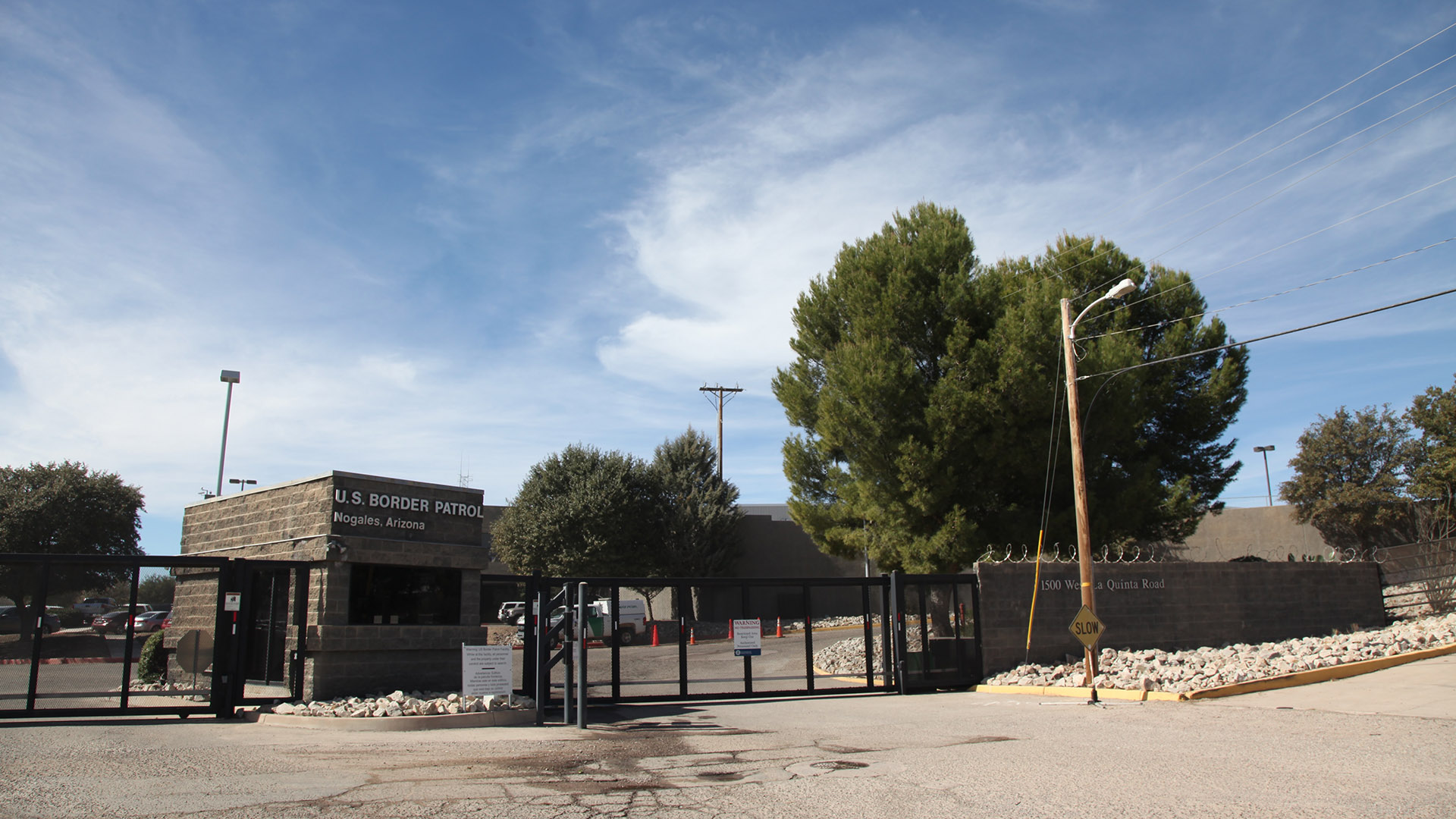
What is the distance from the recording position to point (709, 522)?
40.2m

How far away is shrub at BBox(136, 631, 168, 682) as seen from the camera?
1642 centimetres

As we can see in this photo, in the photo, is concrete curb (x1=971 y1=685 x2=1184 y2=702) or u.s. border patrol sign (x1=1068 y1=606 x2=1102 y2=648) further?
u.s. border patrol sign (x1=1068 y1=606 x2=1102 y2=648)

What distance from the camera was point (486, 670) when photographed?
516 inches

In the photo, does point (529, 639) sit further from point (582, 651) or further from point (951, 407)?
point (951, 407)

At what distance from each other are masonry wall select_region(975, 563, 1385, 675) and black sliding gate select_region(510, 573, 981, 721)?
2.60ft

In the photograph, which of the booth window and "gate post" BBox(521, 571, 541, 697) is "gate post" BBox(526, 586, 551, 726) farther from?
the booth window

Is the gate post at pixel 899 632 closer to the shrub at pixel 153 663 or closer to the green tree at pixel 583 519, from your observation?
the shrub at pixel 153 663

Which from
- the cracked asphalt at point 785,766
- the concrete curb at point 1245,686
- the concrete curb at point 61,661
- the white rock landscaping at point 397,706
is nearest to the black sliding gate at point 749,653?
the white rock landscaping at point 397,706

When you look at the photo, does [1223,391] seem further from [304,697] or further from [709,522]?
[304,697]

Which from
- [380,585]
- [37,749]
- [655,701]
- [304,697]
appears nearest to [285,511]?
[380,585]

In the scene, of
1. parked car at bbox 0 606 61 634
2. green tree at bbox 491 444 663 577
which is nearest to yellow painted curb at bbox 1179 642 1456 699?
parked car at bbox 0 606 61 634

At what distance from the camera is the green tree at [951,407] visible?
76.8 feet

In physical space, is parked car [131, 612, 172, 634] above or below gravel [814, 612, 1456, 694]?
above

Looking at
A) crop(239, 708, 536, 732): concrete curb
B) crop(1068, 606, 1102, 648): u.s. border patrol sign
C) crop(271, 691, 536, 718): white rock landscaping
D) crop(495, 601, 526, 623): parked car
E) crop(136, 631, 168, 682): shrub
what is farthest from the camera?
crop(495, 601, 526, 623): parked car
